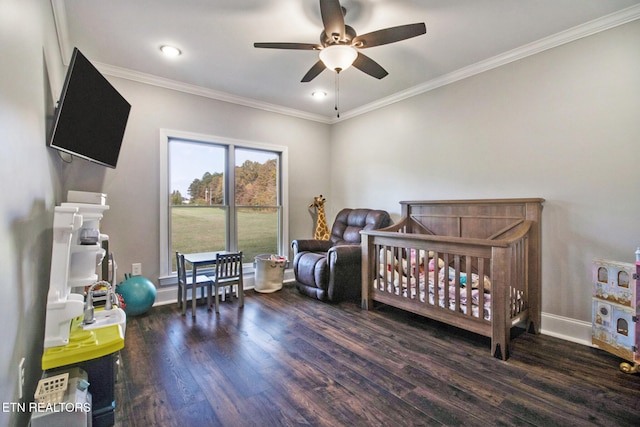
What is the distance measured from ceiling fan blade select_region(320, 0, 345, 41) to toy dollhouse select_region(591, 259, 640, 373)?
8.41 feet

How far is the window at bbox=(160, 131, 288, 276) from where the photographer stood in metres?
3.63

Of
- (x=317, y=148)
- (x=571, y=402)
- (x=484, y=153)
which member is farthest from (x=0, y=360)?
(x=317, y=148)

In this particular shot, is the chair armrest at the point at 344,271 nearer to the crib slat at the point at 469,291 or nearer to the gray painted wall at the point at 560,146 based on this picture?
the gray painted wall at the point at 560,146

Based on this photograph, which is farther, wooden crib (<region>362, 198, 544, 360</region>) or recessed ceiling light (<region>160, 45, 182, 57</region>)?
recessed ceiling light (<region>160, 45, 182, 57</region>)

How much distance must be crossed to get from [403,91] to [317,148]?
1630mm

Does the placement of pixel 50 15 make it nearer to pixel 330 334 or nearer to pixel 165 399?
pixel 165 399

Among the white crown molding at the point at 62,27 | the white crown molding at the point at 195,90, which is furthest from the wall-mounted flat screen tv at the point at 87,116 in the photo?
the white crown molding at the point at 195,90

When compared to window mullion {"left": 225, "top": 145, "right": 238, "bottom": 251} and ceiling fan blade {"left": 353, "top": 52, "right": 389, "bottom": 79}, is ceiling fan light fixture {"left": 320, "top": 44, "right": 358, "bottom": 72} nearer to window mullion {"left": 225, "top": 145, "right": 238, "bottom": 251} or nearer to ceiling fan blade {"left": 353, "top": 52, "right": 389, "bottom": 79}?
ceiling fan blade {"left": 353, "top": 52, "right": 389, "bottom": 79}

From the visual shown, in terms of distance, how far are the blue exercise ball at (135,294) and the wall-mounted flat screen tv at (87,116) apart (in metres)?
1.20

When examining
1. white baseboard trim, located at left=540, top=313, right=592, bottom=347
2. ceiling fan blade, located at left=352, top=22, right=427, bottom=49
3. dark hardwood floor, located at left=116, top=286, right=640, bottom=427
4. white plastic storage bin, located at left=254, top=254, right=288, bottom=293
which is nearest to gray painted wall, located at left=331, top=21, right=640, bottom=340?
white baseboard trim, located at left=540, top=313, right=592, bottom=347

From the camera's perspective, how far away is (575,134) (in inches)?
101

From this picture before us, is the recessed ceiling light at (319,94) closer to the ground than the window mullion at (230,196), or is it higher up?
higher up

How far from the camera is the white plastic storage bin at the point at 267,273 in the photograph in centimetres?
398

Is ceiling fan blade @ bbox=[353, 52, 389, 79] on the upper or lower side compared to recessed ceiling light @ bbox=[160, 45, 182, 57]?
lower
